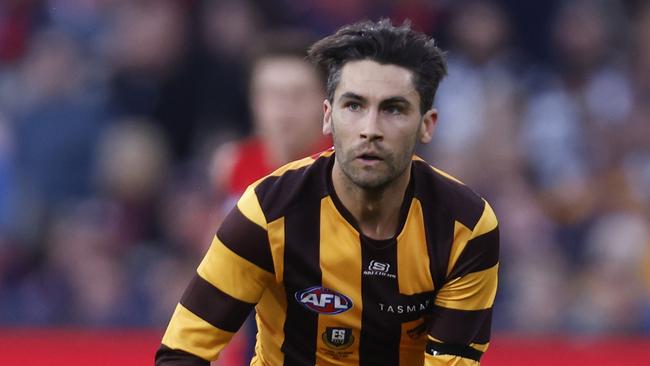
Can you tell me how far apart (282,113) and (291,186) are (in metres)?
1.75

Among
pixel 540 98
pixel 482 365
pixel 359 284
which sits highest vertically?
pixel 540 98

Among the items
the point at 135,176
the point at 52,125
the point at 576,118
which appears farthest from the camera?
the point at 576,118

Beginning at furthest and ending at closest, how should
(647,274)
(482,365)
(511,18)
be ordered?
(511,18) → (647,274) → (482,365)

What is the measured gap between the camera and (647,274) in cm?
806

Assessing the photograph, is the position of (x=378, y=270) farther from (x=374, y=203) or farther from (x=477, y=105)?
(x=477, y=105)

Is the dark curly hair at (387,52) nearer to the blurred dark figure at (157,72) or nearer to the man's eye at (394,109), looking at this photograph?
the man's eye at (394,109)

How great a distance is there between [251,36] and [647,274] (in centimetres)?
266

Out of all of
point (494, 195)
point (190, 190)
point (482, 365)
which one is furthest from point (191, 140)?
point (482, 365)

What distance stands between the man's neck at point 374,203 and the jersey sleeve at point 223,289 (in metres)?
0.26

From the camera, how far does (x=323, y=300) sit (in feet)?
12.9

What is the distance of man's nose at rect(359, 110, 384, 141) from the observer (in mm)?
3645

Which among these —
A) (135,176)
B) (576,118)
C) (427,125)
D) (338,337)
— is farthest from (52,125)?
(427,125)

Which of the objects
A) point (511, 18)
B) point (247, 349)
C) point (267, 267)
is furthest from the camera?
point (511, 18)

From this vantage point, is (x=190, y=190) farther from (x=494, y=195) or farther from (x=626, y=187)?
(x=626, y=187)
